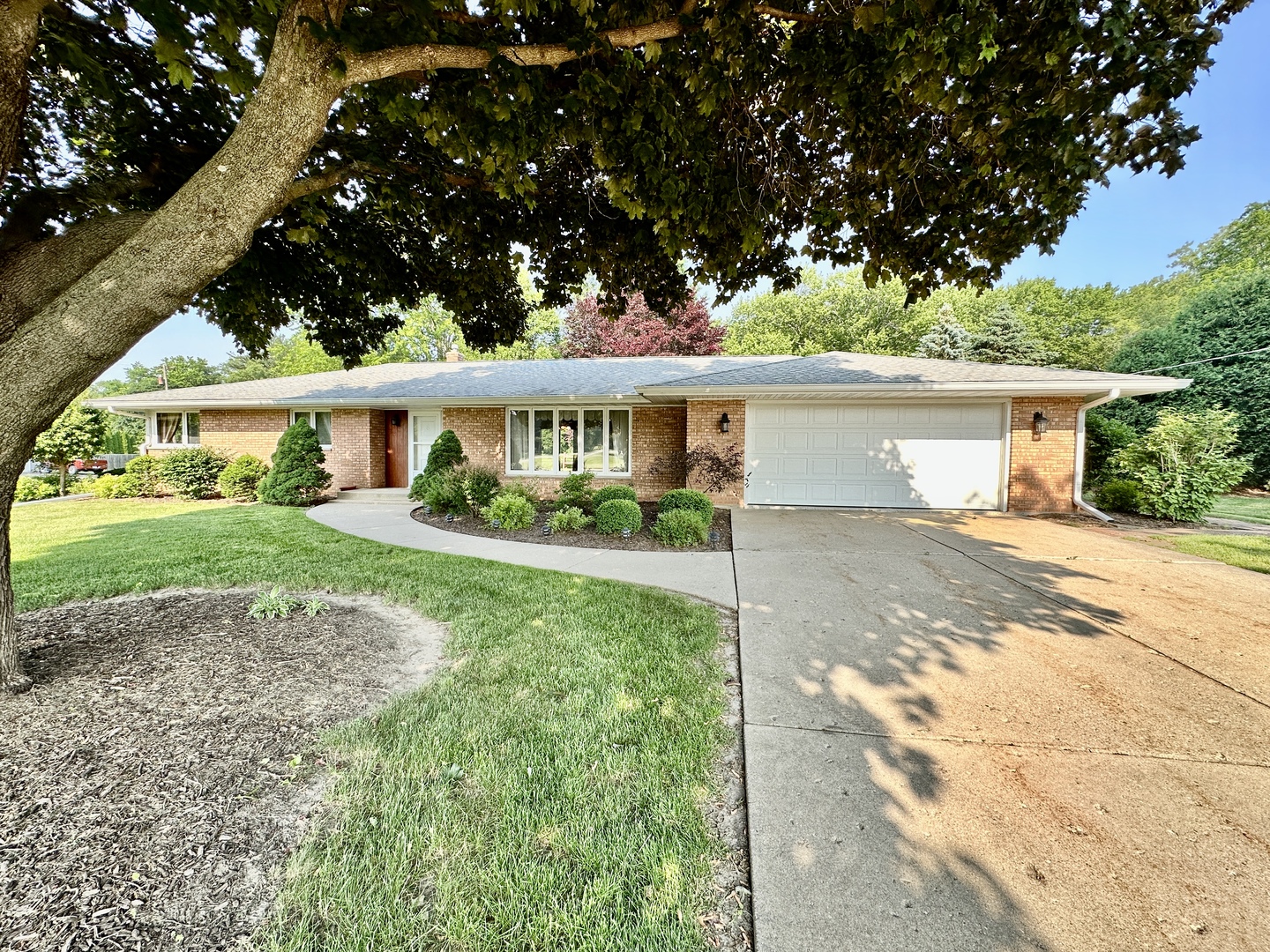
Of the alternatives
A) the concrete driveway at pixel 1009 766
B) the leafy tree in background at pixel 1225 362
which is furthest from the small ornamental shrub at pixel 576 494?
the leafy tree in background at pixel 1225 362

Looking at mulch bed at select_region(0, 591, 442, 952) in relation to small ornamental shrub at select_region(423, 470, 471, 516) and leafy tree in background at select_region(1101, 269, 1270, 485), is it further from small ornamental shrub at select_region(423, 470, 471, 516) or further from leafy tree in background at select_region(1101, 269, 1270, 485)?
leafy tree in background at select_region(1101, 269, 1270, 485)

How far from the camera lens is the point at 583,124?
153 inches

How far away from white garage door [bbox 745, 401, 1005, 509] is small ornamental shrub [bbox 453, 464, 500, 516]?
17.2 ft

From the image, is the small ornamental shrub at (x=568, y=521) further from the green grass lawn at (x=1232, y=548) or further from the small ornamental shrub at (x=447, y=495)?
the green grass lawn at (x=1232, y=548)

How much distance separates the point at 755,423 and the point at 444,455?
683cm

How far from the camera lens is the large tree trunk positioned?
8.23ft

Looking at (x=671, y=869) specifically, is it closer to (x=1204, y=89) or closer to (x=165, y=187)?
(x=1204, y=89)

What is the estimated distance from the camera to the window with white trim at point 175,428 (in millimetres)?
14711

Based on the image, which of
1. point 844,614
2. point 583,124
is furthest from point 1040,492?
point 583,124

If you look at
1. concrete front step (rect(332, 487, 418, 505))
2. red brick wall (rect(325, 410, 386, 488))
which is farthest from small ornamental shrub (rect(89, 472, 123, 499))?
concrete front step (rect(332, 487, 418, 505))

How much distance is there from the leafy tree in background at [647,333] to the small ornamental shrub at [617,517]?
16476 millimetres

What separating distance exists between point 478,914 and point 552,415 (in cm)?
1156

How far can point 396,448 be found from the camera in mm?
13977

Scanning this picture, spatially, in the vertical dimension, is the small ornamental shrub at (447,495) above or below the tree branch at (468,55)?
below
